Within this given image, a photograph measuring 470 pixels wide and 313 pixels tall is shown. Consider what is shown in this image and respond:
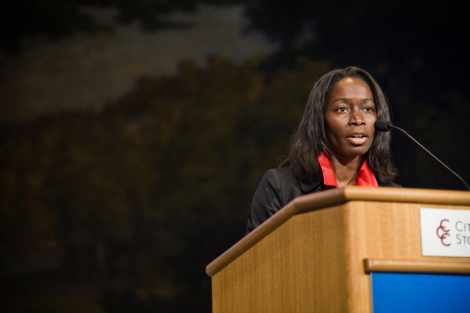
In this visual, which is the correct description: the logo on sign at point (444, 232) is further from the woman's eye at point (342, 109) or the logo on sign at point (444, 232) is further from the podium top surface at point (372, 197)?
the woman's eye at point (342, 109)

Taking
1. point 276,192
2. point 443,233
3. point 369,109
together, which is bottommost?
point 443,233

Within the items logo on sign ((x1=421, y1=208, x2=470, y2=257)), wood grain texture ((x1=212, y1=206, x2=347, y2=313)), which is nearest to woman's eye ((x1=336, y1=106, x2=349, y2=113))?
wood grain texture ((x1=212, y1=206, x2=347, y2=313))

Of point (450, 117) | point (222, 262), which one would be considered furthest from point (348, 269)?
point (450, 117)

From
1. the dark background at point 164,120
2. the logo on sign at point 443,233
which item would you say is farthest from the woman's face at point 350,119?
the dark background at point 164,120

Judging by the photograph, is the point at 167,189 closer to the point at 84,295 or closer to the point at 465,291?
the point at 84,295

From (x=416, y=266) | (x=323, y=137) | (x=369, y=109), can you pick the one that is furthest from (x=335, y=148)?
(x=416, y=266)

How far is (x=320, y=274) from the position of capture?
6.40 ft

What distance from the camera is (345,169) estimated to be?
2.87 metres

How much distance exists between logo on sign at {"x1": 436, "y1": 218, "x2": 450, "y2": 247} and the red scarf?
88 centimetres

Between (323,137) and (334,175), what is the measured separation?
0.49 feet

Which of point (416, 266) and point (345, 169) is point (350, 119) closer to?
point (345, 169)

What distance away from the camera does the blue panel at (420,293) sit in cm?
186

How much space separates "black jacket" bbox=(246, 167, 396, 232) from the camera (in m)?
2.80

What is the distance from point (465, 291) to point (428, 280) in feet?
0.34
